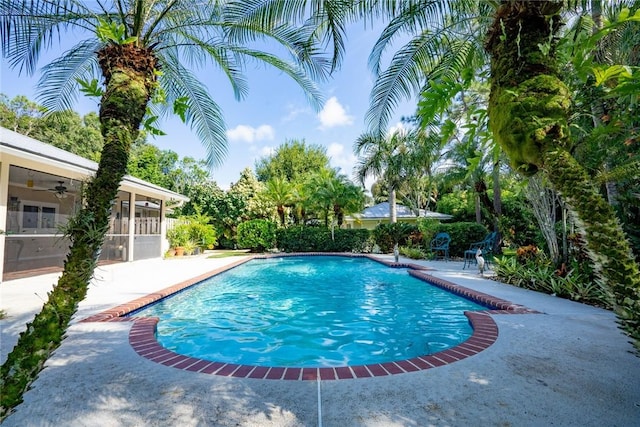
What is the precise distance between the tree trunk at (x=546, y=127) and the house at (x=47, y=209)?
6573 millimetres

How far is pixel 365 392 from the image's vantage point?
2.91 meters

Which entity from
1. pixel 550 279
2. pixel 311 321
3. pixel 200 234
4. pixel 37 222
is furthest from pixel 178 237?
pixel 550 279

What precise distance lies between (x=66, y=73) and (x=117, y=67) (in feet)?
16.2

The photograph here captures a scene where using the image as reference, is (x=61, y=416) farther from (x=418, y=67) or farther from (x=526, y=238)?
(x=526, y=238)

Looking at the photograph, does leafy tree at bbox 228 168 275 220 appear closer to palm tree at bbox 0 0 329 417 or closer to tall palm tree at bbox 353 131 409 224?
tall palm tree at bbox 353 131 409 224

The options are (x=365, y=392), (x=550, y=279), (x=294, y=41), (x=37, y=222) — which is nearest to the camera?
(x=365, y=392)

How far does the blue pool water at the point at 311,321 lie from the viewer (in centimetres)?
500

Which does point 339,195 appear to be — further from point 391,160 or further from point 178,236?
point 178,236

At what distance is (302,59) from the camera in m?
5.70

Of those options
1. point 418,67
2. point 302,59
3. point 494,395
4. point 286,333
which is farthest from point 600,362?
point 302,59

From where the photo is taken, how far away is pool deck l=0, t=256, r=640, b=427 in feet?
8.20

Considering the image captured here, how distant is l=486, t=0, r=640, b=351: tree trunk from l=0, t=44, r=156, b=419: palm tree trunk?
11.1 feet

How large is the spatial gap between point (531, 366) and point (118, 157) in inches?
184

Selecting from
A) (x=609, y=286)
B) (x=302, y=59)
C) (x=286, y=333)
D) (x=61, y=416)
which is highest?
(x=302, y=59)
